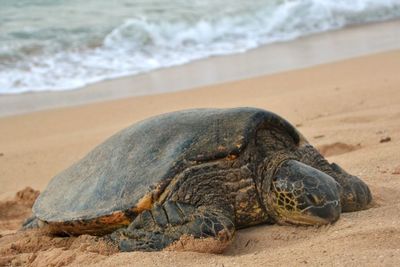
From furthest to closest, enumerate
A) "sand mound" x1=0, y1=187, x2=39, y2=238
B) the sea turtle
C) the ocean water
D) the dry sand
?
the ocean water < "sand mound" x1=0, y1=187, x2=39, y2=238 < the sea turtle < the dry sand

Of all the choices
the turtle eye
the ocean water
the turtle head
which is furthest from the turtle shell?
the ocean water

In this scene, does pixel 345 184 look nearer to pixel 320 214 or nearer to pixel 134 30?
pixel 320 214

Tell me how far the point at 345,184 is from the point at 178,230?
938 millimetres

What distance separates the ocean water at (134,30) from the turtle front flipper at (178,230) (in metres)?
5.68

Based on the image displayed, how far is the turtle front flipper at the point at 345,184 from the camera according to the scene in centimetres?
323

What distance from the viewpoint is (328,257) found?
2506mm

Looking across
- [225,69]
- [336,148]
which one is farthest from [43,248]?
[225,69]

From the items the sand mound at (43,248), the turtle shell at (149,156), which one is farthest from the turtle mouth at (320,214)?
the sand mound at (43,248)

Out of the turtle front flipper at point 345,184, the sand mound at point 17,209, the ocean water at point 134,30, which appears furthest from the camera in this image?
the ocean water at point 134,30

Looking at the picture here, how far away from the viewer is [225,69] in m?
8.95

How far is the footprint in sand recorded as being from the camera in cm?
479

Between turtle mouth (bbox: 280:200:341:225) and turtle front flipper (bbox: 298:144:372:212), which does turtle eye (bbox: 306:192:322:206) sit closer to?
turtle mouth (bbox: 280:200:341:225)

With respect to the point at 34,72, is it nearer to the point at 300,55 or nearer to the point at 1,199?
the point at 300,55

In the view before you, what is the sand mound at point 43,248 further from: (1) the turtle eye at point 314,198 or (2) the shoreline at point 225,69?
(2) the shoreline at point 225,69
